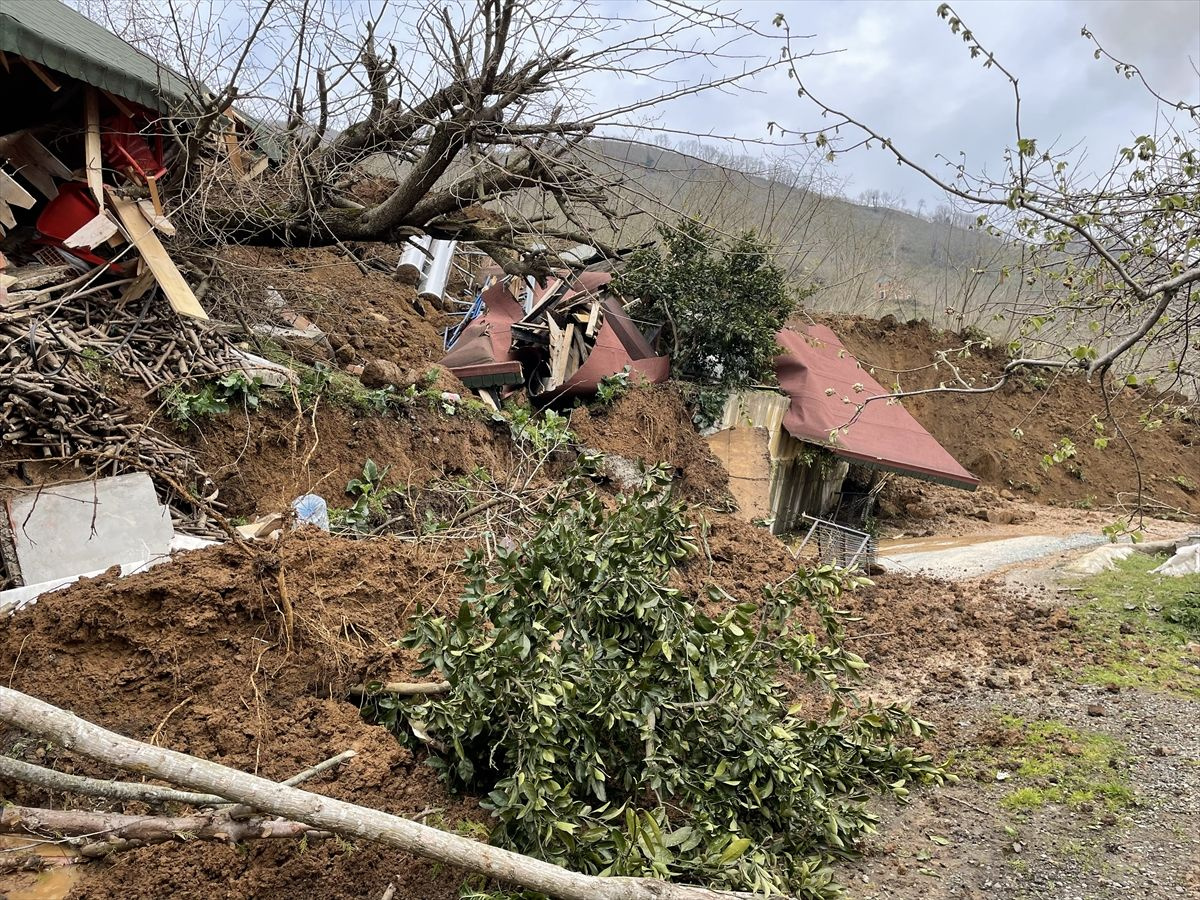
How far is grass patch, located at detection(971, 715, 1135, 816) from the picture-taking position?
170 inches

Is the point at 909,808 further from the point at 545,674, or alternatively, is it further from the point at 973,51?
the point at 973,51

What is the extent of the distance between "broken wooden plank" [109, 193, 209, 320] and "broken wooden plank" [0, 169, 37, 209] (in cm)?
62

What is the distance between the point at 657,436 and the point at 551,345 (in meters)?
1.98

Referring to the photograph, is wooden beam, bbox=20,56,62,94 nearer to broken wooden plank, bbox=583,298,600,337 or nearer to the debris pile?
the debris pile

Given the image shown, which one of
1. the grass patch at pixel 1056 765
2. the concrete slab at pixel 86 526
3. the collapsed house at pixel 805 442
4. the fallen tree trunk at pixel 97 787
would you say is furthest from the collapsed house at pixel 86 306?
the collapsed house at pixel 805 442

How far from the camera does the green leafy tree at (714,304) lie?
12.5 meters

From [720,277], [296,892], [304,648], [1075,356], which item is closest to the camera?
[296,892]

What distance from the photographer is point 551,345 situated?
11.5 meters

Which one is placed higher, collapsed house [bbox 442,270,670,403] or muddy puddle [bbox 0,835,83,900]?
collapsed house [bbox 442,270,670,403]

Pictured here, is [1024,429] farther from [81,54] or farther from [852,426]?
[81,54]

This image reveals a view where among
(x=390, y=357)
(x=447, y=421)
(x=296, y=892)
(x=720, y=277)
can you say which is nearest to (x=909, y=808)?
(x=296, y=892)

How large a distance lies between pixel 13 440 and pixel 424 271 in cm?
996

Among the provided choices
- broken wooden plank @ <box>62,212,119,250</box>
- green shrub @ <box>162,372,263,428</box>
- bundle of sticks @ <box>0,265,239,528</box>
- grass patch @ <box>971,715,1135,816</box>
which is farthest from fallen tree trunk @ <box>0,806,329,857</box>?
broken wooden plank @ <box>62,212,119,250</box>

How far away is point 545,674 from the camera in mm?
3422
